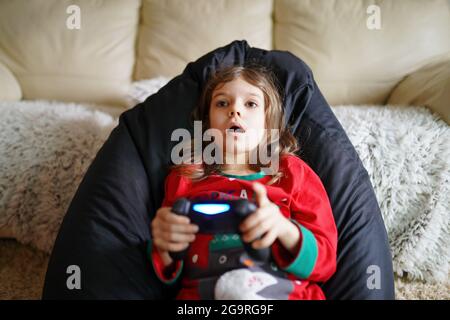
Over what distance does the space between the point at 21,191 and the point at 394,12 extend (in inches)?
62.8

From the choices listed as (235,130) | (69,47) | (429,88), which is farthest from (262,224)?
(69,47)

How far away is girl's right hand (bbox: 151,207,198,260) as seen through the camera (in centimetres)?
79

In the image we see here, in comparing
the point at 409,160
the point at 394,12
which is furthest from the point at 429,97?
the point at 394,12

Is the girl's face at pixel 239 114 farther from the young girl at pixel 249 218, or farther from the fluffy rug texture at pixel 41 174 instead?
the fluffy rug texture at pixel 41 174

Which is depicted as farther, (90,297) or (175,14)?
(175,14)

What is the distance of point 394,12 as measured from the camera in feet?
5.60

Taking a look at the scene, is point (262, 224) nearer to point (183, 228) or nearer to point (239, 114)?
point (183, 228)

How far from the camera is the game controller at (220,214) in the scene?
2.47 ft

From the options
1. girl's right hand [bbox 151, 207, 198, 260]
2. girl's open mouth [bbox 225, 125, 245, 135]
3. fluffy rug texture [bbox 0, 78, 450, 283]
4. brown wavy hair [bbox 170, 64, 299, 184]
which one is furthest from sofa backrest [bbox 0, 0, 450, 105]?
girl's right hand [bbox 151, 207, 198, 260]

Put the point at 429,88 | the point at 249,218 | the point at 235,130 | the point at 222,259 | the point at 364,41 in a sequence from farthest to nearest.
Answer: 1. the point at 364,41
2. the point at 429,88
3. the point at 235,130
4. the point at 222,259
5. the point at 249,218

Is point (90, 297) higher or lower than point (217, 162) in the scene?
lower

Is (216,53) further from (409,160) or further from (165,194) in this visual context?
(409,160)

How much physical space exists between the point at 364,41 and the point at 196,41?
0.70 meters

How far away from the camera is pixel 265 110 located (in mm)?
1142
